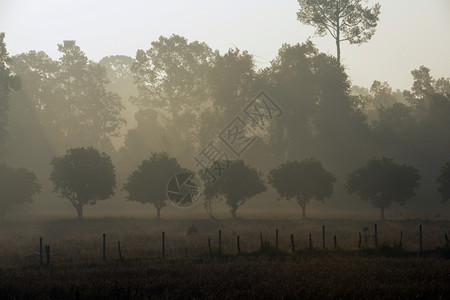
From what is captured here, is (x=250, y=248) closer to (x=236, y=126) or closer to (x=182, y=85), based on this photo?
(x=236, y=126)

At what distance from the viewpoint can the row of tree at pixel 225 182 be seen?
5778 centimetres

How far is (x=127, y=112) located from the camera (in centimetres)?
16375

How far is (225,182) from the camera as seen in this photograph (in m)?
57.8

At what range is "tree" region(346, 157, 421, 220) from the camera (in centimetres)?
5781

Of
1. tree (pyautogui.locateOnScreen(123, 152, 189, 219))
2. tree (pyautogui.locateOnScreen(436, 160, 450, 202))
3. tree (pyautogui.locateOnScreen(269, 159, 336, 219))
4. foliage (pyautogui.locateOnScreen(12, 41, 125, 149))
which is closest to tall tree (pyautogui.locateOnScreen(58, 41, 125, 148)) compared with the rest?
foliage (pyautogui.locateOnScreen(12, 41, 125, 149))

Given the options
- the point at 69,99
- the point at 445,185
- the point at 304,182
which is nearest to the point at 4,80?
the point at 69,99

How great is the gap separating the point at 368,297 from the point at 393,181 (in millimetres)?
45718

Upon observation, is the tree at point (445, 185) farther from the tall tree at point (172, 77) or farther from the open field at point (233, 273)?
the tall tree at point (172, 77)

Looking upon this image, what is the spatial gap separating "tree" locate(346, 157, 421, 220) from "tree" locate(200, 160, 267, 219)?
1333 cm

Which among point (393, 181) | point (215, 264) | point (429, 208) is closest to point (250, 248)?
point (215, 264)

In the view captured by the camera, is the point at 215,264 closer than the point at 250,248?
Yes

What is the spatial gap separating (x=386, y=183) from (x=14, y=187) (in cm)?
4668

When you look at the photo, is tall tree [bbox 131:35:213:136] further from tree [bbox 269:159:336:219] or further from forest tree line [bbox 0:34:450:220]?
tree [bbox 269:159:336:219]

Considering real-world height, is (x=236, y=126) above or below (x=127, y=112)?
below
